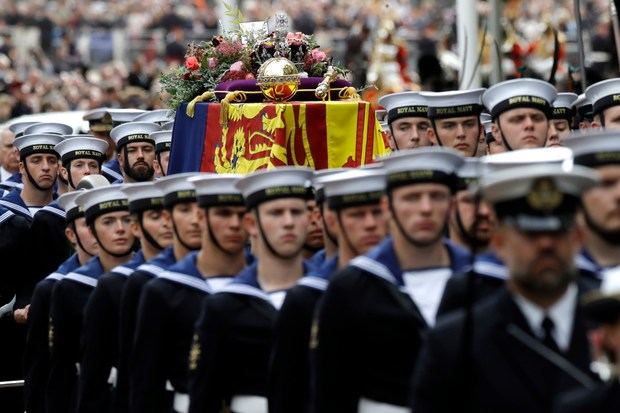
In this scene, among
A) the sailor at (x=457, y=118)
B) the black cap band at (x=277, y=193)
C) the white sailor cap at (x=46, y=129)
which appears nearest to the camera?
the black cap band at (x=277, y=193)

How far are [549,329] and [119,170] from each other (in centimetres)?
914

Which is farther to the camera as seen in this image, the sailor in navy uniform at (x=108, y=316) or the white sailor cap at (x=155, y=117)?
the white sailor cap at (x=155, y=117)

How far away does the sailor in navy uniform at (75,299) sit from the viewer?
456 inches

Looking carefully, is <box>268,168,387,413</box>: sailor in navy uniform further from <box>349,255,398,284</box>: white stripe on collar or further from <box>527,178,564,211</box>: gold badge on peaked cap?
<box>527,178,564,211</box>: gold badge on peaked cap

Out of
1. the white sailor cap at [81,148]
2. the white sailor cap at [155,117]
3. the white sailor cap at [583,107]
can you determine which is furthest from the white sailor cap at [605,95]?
the white sailor cap at [155,117]

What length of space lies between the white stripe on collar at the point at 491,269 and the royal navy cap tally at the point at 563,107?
4815 millimetres

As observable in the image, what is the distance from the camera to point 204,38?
38.0 metres

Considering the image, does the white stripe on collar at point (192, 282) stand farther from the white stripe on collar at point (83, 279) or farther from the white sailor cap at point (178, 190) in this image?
the white stripe on collar at point (83, 279)

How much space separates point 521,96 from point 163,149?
3206mm

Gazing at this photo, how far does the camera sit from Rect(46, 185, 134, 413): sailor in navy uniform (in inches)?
456

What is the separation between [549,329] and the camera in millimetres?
6691

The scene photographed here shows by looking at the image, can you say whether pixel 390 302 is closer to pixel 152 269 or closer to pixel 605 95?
pixel 152 269

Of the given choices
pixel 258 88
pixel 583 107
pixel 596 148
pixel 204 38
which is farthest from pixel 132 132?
pixel 204 38

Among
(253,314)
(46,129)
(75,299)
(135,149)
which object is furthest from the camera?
(46,129)
